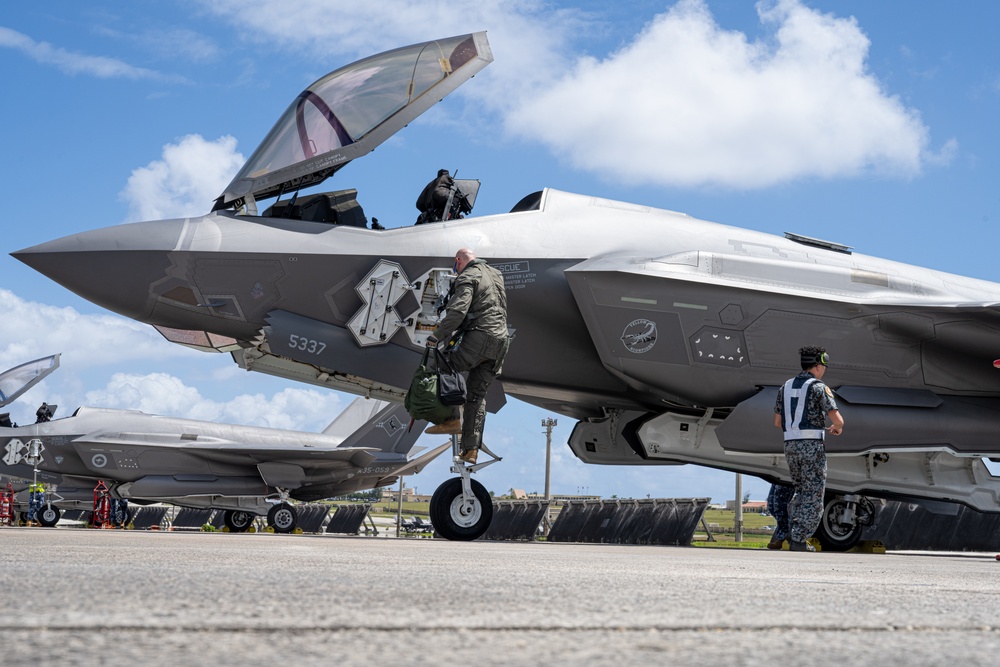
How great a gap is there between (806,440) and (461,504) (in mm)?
2716

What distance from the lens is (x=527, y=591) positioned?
9.27ft

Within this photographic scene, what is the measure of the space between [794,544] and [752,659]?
6.35 meters

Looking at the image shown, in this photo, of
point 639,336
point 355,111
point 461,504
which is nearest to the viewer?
point 461,504

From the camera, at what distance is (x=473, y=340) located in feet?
23.7

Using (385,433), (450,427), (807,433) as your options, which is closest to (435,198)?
(450,427)

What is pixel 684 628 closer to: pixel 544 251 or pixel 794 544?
pixel 794 544

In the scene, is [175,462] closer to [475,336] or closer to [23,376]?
[23,376]

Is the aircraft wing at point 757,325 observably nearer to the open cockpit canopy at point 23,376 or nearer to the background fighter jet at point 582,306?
the background fighter jet at point 582,306

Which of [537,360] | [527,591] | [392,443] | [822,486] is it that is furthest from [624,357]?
[392,443]

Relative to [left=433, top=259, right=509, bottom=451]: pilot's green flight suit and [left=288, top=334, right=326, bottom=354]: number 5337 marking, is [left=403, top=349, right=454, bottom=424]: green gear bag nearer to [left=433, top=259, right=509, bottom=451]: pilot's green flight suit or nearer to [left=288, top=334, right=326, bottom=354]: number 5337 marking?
[left=433, top=259, right=509, bottom=451]: pilot's green flight suit

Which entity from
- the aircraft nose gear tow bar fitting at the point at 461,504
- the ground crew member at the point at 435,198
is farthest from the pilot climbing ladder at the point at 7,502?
the aircraft nose gear tow bar fitting at the point at 461,504

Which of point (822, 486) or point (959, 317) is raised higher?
point (959, 317)

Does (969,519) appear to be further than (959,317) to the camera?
Yes

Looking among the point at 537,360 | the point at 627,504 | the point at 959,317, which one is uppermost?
the point at 959,317
